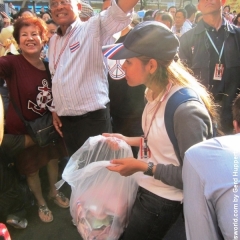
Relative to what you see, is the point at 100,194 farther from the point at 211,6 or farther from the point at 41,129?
the point at 211,6

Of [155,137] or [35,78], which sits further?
[35,78]

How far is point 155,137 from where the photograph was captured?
1.31 metres

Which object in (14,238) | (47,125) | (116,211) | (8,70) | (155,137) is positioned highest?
(8,70)

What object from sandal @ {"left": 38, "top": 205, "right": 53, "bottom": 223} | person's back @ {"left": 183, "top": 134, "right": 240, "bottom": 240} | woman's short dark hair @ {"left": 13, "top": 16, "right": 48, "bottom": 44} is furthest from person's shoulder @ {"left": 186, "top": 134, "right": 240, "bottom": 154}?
sandal @ {"left": 38, "top": 205, "right": 53, "bottom": 223}

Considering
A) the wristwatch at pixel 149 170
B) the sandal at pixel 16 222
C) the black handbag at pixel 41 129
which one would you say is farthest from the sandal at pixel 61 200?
the wristwatch at pixel 149 170

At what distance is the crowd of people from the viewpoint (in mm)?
884

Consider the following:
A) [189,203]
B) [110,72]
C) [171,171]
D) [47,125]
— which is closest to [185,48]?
[110,72]

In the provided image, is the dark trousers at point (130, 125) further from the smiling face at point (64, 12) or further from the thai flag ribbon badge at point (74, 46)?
the smiling face at point (64, 12)

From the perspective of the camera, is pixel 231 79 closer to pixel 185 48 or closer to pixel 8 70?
pixel 185 48

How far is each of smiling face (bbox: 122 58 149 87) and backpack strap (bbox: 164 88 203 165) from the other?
187mm

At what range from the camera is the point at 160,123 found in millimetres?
1305

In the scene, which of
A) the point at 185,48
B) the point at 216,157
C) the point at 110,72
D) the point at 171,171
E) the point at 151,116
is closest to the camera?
the point at 216,157

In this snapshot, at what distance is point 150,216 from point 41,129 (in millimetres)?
1234

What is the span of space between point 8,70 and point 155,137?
143 cm
